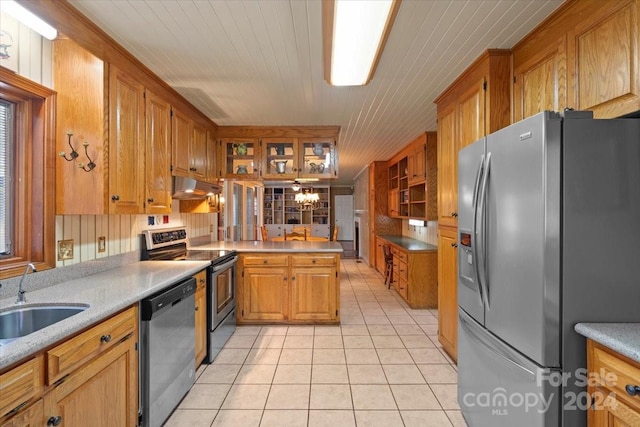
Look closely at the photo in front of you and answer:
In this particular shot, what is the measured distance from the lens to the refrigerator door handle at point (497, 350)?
4.34 ft

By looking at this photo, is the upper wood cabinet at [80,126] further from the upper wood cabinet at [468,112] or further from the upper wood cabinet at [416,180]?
the upper wood cabinet at [416,180]

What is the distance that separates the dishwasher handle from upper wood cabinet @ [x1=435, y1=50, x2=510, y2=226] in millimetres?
2141

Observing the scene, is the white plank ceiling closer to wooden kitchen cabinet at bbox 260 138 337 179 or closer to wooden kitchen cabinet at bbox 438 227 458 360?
wooden kitchen cabinet at bbox 260 138 337 179

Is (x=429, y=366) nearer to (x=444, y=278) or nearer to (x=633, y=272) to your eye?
(x=444, y=278)

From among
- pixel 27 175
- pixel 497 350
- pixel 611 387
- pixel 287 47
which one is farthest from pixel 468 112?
pixel 27 175

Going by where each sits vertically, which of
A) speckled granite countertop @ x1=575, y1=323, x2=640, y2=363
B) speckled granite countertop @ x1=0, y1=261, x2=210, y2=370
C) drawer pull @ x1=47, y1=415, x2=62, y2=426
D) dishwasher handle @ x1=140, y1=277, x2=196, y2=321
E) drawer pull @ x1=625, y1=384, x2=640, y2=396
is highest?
speckled granite countertop @ x1=0, y1=261, x2=210, y2=370

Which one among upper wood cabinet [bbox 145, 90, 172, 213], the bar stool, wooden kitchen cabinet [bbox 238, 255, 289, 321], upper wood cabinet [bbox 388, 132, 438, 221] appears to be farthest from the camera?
the bar stool

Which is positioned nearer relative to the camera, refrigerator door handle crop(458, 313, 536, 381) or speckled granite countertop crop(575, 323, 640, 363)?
speckled granite countertop crop(575, 323, 640, 363)

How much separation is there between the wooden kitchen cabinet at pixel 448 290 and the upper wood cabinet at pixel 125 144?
2.50 metres

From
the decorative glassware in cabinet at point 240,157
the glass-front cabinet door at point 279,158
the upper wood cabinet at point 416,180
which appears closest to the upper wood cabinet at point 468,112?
the upper wood cabinet at point 416,180

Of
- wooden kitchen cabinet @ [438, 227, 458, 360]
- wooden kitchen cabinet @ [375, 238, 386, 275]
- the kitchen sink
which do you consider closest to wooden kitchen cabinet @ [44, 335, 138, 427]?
the kitchen sink

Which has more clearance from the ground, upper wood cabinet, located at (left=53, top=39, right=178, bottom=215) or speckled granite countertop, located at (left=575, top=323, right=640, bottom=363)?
upper wood cabinet, located at (left=53, top=39, right=178, bottom=215)

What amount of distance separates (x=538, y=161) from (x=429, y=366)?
6.76 feet

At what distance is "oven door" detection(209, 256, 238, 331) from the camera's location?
9.07ft
